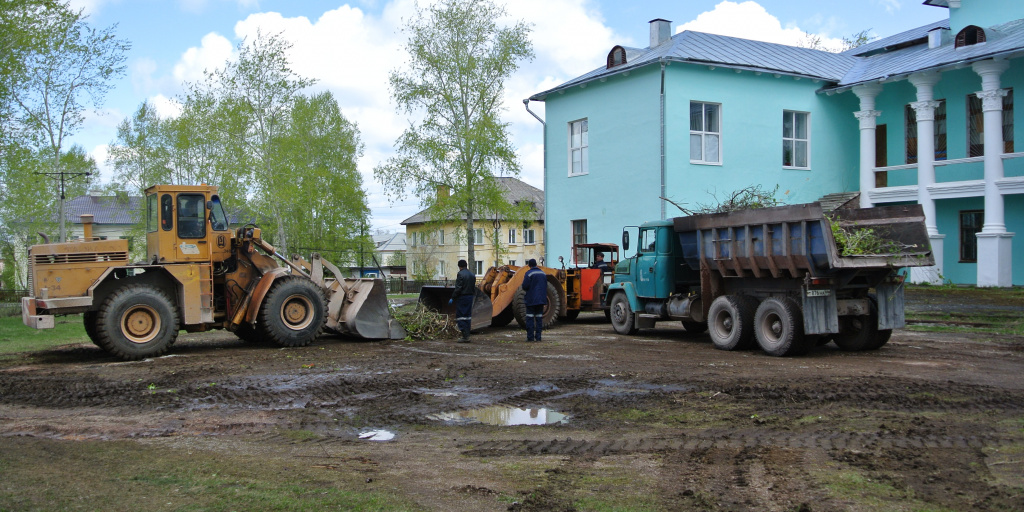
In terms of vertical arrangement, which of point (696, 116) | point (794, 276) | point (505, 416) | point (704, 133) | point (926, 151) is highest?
point (696, 116)

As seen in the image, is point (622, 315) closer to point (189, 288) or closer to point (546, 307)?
point (546, 307)

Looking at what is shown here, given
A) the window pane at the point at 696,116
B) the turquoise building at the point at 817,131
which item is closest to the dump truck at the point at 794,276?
the turquoise building at the point at 817,131

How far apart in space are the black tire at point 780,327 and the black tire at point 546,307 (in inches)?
210

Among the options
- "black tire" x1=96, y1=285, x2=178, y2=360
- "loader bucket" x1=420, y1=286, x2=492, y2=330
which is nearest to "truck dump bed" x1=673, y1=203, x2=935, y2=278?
"loader bucket" x1=420, y1=286, x2=492, y2=330

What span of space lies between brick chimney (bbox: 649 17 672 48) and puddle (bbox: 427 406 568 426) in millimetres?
21969

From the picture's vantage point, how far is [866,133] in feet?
86.9

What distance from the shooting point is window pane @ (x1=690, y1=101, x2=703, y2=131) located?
25312 mm

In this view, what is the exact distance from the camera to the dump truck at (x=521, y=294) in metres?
17.1

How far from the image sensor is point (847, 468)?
6.01 m

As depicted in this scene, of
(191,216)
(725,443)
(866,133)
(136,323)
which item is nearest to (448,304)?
(191,216)

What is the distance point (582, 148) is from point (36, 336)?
57.9ft

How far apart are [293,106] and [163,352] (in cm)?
2195

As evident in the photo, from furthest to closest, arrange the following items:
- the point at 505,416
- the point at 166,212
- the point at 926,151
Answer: the point at 926,151 → the point at 166,212 → the point at 505,416

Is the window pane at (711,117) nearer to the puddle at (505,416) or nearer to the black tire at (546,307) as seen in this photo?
the black tire at (546,307)
